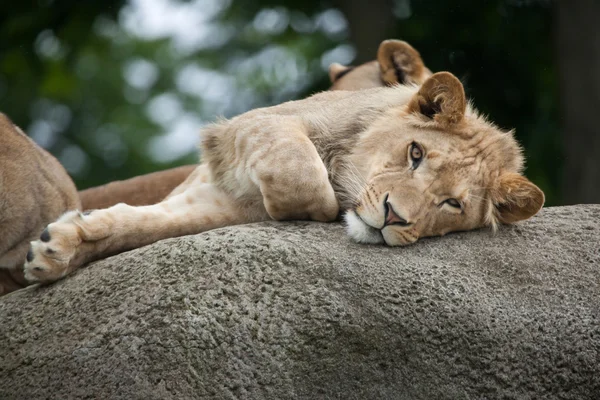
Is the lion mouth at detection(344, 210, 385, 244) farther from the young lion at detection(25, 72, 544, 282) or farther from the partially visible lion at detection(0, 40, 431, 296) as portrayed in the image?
the partially visible lion at detection(0, 40, 431, 296)

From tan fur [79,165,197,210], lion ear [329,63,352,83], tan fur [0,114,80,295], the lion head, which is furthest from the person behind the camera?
lion ear [329,63,352,83]

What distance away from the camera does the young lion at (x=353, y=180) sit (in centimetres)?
355

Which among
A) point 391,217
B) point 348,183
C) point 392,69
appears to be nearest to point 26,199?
point 348,183

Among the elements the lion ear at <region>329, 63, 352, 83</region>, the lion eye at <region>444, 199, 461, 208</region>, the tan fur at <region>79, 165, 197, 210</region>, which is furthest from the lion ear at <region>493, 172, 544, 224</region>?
the lion ear at <region>329, 63, 352, 83</region>

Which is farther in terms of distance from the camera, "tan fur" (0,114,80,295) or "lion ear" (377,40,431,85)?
"lion ear" (377,40,431,85)

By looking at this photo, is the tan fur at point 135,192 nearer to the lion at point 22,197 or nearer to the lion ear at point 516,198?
the lion at point 22,197

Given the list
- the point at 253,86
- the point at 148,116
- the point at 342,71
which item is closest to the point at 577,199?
the point at 342,71

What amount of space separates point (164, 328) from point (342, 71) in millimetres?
3897

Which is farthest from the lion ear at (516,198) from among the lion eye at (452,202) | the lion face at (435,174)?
the lion eye at (452,202)

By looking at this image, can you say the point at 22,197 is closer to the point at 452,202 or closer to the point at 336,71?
the point at 452,202

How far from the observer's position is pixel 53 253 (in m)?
3.55

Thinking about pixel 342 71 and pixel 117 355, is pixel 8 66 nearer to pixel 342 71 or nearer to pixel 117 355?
pixel 342 71

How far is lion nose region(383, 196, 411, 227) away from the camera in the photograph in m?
3.42

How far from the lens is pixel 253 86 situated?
1014cm
